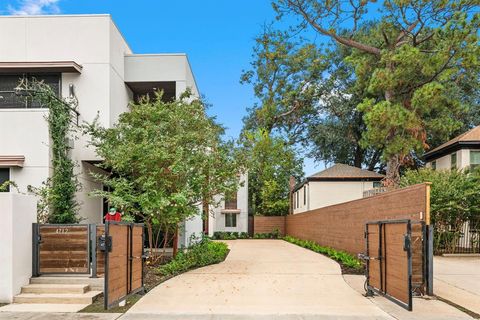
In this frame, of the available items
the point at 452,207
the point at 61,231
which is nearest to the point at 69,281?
the point at 61,231

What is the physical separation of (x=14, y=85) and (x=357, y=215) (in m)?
11.7

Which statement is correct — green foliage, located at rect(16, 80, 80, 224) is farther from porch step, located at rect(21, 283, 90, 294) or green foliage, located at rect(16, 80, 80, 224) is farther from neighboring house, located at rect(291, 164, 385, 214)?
neighboring house, located at rect(291, 164, 385, 214)

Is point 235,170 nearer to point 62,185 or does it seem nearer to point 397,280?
point 62,185

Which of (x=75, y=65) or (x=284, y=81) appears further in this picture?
(x=284, y=81)

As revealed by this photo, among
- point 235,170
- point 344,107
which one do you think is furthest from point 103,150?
point 344,107

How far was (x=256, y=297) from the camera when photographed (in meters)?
8.89

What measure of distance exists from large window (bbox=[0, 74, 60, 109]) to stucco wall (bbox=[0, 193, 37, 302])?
669cm

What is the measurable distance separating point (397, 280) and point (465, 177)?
11173mm

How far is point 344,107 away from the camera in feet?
125

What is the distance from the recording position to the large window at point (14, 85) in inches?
576

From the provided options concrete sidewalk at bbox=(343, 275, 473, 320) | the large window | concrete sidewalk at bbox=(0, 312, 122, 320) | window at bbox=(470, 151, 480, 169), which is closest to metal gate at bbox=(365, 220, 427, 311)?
concrete sidewalk at bbox=(343, 275, 473, 320)

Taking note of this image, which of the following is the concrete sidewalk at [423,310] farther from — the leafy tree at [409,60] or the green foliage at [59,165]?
the leafy tree at [409,60]

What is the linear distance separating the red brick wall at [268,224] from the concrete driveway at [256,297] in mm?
22712

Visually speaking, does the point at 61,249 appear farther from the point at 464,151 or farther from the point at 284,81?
the point at 284,81
